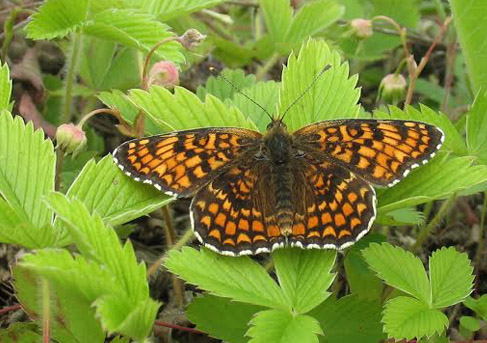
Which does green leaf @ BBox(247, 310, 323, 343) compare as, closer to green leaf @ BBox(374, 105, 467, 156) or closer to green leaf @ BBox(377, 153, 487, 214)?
green leaf @ BBox(377, 153, 487, 214)

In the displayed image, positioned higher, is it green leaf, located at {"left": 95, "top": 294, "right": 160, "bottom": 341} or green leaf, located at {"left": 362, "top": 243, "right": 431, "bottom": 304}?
green leaf, located at {"left": 95, "top": 294, "right": 160, "bottom": 341}

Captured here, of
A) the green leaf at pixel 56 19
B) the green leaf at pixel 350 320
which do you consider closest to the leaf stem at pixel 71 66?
the green leaf at pixel 56 19

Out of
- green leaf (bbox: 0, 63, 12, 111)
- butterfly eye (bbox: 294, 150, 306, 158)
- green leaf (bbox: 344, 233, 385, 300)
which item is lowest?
green leaf (bbox: 344, 233, 385, 300)

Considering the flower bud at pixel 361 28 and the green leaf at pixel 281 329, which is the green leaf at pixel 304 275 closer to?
the green leaf at pixel 281 329

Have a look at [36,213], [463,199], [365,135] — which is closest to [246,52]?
[463,199]

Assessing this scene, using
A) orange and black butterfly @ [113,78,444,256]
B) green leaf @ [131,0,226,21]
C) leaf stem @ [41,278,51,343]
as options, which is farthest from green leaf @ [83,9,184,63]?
leaf stem @ [41,278,51,343]
